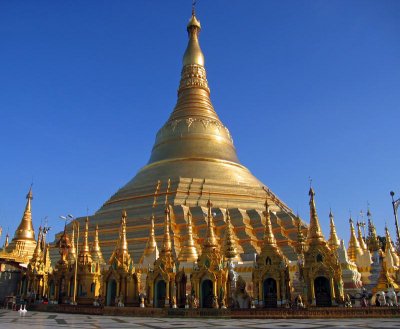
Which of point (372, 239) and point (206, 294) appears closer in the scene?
point (206, 294)

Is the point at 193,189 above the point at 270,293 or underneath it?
above

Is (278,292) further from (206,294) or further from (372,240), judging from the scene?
(372,240)

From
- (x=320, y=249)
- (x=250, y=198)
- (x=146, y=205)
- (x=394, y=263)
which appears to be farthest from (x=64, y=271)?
(x=394, y=263)

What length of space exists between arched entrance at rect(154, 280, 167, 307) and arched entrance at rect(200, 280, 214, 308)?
88.1 inches

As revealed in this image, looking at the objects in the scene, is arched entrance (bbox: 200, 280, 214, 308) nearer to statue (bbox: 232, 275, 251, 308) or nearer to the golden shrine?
the golden shrine

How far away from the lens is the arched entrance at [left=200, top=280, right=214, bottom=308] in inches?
742

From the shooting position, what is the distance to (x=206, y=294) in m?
19.1

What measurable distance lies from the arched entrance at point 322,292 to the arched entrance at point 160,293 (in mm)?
7310

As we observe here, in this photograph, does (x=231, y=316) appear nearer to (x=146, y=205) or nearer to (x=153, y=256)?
(x=153, y=256)

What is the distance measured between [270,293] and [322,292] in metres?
2.28

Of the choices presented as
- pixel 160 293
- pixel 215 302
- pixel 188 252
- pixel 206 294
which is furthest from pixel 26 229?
pixel 215 302

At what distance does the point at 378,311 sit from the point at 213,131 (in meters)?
30.2

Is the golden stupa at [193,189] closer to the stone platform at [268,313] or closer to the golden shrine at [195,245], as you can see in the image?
the golden shrine at [195,245]

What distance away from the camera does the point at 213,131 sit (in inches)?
1704
